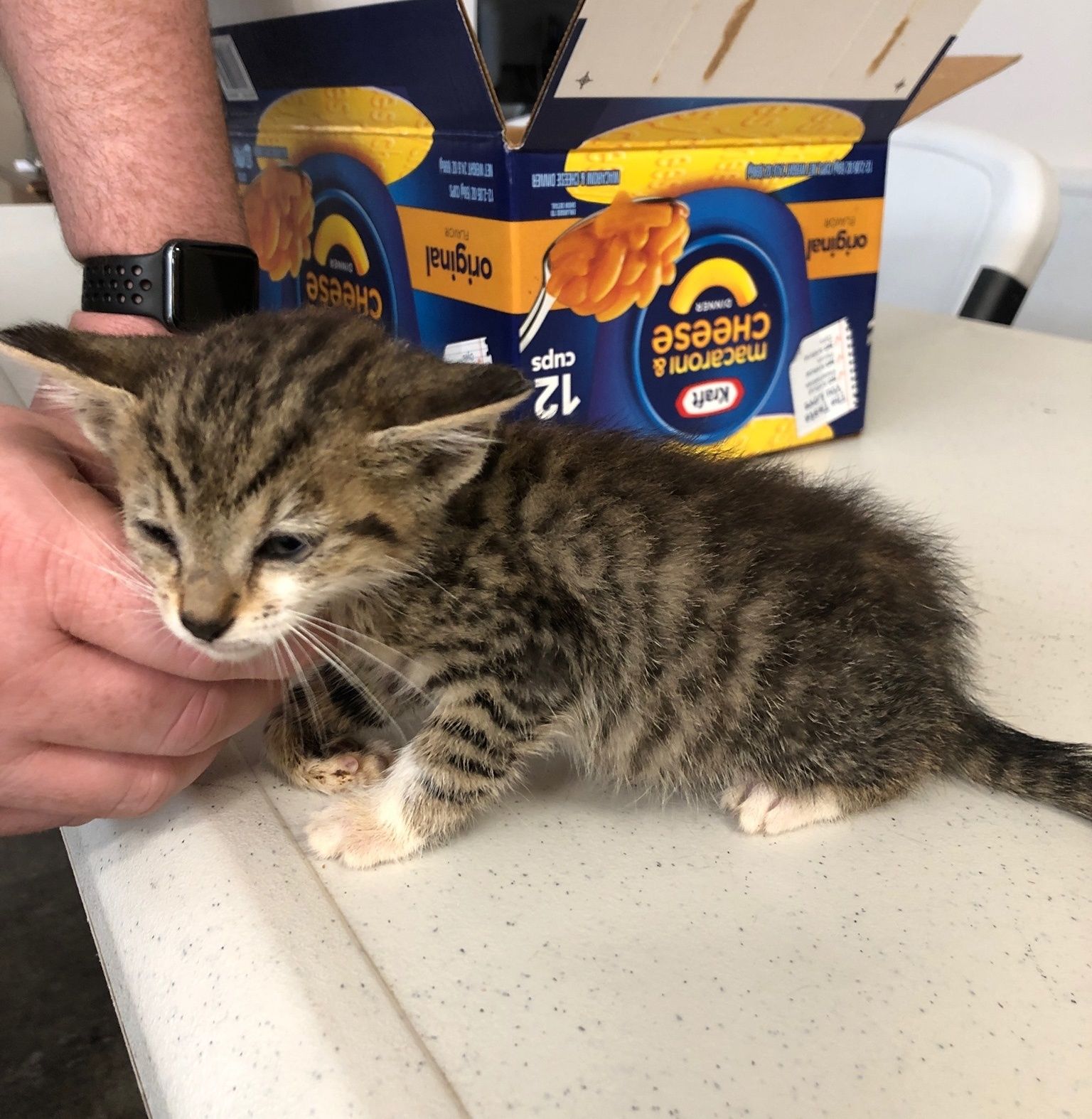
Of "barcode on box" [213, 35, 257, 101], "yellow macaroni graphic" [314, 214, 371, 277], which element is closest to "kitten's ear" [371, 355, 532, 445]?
"yellow macaroni graphic" [314, 214, 371, 277]

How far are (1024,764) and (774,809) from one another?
22 centimetres

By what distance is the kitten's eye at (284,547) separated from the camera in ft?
2.22

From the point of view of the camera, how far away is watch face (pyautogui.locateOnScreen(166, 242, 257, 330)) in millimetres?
943

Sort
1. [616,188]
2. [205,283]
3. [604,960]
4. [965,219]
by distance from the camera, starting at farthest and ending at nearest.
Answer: [965,219] → [616,188] → [205,283] → [604,960]

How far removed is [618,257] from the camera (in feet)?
3.70

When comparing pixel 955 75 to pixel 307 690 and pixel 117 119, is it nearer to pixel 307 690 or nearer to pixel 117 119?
pixel 117 119

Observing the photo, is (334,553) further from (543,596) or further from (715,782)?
(715,782)

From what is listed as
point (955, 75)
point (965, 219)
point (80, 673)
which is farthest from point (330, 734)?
point (965, 219)

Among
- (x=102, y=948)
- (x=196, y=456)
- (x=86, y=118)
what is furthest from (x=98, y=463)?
(x=86, y=118)

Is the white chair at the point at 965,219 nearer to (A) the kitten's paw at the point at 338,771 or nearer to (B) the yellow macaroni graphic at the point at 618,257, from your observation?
(B) the yellow macaroni graphic at the point at 618,257

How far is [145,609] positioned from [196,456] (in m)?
0.12

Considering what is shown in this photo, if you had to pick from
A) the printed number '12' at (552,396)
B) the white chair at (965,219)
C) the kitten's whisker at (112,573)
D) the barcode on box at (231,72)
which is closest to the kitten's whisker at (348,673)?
the kitten's whisker at (112,573)

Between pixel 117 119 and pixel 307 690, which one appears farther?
pixel 117 119

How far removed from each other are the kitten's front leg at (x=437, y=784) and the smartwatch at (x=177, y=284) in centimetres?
49
